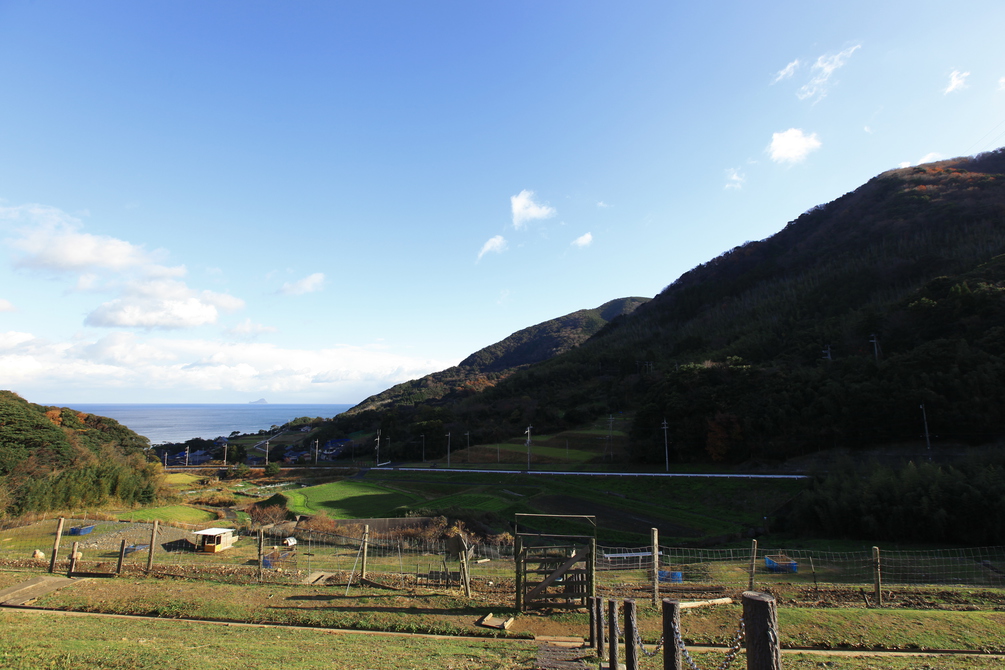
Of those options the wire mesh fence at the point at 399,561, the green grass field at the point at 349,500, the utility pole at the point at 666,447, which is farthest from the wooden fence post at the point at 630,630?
the utility pole at the point at 666,447

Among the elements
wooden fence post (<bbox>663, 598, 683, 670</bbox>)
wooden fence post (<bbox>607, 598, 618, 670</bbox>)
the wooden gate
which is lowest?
the wooden gate

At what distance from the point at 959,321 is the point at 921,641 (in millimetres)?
50386

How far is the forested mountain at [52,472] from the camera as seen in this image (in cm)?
2794

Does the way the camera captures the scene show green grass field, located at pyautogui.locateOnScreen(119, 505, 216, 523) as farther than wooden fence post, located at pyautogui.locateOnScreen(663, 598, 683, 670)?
Yes

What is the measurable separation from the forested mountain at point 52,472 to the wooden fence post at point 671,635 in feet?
117

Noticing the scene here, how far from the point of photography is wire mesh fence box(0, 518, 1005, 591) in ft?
50.4

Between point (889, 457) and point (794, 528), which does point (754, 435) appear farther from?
point (794, 528)

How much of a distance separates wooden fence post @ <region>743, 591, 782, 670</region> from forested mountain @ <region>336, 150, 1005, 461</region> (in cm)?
4389

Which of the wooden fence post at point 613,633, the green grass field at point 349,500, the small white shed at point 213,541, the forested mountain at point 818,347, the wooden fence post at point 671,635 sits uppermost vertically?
the forested mountain at point 818,347

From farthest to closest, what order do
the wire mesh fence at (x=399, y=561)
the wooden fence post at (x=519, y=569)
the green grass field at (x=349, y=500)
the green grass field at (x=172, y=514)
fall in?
the green grass field at (x=349, y=500) < the green grass field at (x=172, y=514) < the wire mesh fence at (x=399, y=561) < the wooden fence post at (x=519, y=569)

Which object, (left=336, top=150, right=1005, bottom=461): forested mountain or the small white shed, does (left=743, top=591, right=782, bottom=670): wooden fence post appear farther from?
(left=336, top=150, right=1005, bottom=461): forested mountain

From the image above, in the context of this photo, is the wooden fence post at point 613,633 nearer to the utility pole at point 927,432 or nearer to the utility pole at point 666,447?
the utility pole at point 666,447

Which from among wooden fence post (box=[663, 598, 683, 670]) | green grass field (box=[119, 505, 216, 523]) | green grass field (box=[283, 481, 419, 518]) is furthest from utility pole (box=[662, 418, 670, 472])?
wooden fence post (box=[663, 598, 683, 670])

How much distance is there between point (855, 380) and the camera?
40688 mm
